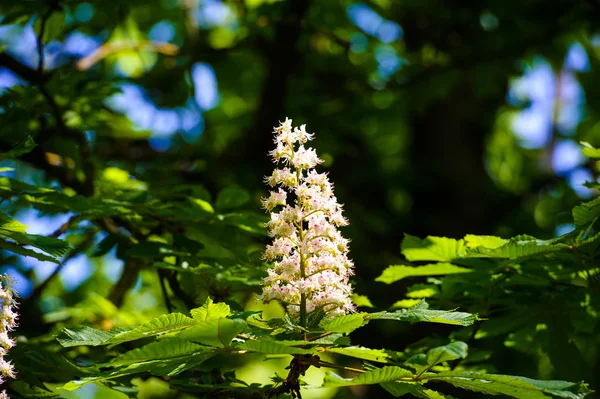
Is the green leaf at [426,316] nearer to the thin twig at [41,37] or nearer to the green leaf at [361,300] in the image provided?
the green leaf at [361,300]

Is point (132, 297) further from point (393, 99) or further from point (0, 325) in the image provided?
point (0, 325)

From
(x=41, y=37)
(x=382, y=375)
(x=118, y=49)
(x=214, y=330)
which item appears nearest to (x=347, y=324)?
(x=382, y=375)

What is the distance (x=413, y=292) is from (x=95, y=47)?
17.7 ft

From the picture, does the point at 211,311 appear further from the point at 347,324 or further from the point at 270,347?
the point at 347,324

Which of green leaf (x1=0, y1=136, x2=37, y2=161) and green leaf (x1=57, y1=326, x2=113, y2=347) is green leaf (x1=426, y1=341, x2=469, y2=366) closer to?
green leaf (x1=57, y1=326, x2=113, y2=347)

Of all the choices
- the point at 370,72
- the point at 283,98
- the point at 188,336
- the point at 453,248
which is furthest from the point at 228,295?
the point at 370,72

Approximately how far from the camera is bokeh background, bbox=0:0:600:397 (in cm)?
629

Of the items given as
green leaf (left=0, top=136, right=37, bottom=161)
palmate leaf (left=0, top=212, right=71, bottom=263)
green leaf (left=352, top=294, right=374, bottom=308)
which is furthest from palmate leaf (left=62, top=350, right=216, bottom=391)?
green leaf (left=352, top=294, right=374, bottom=308)

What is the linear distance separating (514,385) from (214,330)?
109 centimetres

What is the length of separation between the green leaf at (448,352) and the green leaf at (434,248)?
1.05 meters

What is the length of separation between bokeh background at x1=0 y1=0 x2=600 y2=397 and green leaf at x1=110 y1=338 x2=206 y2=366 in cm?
283

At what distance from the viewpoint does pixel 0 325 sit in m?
2.61

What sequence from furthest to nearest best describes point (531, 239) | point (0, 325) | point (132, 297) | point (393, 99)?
point (132, 297) → point (393, 99) → point (531, 239) → point (0, 325)

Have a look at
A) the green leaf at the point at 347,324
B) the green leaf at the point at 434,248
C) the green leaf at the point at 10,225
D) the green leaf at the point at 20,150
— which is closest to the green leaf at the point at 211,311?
the green leaf at the point at 347,324
